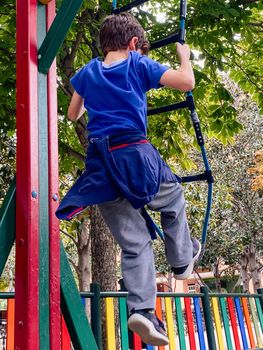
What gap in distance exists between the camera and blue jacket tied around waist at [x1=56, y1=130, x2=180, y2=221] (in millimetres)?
1838

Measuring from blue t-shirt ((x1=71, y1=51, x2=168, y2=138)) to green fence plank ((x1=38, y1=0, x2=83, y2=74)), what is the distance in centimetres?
25

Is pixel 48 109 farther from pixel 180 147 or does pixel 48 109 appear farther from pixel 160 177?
pixel 180 147

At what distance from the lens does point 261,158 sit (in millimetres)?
17484

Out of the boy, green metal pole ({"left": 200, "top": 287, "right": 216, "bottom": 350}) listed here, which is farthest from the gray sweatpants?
green metal pole ({"left": 200, "top": 287, "right": 216, "bottom": 350})

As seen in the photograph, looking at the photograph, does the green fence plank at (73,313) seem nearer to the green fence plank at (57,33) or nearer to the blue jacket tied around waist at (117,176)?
the blue jacket tied around waist at (117,176)

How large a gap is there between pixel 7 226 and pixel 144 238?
1.96ft

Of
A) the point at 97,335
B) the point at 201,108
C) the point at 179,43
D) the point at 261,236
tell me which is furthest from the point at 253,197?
the point at 179,43

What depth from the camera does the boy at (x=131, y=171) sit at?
1.83 metres

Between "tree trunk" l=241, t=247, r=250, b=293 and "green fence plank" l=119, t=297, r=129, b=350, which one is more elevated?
"tree trunk" l=241, t=247, r=250, b=293

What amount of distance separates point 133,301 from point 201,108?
5.90 meters

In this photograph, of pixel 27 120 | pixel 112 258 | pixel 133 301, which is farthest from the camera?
pixel 112 258

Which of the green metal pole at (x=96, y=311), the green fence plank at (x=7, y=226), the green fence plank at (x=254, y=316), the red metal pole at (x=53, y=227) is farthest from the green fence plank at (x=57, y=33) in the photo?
the green fence plank at (x=254, y=316)

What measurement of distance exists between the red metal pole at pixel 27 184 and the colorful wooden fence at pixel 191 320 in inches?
59.6

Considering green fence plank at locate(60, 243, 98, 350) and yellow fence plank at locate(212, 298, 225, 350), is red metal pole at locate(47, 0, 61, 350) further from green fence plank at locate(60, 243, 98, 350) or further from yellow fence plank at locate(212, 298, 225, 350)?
yellow fence plank at locate(212, 298, 225, 350)
